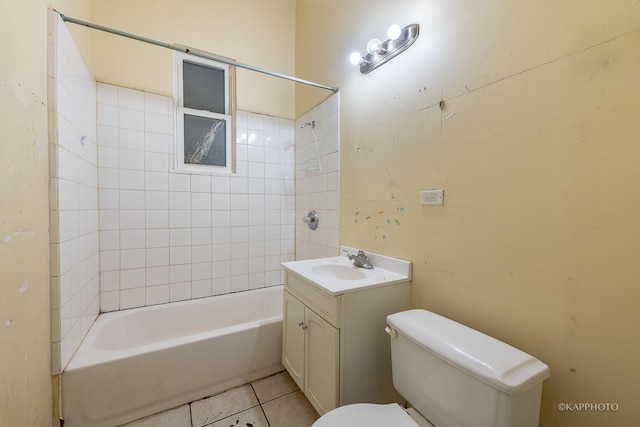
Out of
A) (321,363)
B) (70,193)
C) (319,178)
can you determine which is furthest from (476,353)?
(70,193)

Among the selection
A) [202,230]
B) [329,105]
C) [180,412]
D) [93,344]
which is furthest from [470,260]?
[93,344]

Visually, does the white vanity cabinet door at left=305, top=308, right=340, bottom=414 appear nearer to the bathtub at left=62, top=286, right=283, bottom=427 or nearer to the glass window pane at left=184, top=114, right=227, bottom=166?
the bathtub at left=62, top=286, right=283, bottom=427

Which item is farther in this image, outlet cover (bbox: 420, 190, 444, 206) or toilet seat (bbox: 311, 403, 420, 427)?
outlet cover (bbox: 420, 190, 444, 206)

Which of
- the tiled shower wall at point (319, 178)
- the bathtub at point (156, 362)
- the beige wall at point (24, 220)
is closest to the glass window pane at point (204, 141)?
the tiled shower wall at point (319, 178)

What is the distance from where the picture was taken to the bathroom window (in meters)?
2.09

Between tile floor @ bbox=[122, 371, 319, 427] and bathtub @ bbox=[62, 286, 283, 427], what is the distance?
0.05 m

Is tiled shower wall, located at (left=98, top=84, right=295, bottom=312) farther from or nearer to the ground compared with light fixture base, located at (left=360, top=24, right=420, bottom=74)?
nearer to the ground

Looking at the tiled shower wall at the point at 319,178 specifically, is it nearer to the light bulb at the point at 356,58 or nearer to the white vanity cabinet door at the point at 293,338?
the light bulb at the point at 356,58

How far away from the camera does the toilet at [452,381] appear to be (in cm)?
70

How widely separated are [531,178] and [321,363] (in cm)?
121

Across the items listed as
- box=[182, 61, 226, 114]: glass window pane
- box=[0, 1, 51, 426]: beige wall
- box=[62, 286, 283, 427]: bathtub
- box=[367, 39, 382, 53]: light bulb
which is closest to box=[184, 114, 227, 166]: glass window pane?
box=[182, 61, 226, 114]: glass window pane

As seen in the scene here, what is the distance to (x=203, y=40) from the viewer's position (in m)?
2.11

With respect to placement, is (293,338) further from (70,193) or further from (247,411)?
(70,193)

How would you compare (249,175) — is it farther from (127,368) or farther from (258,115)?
(127,368)
